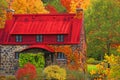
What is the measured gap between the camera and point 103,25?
6309cm

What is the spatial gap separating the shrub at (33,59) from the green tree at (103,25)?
1074 cm

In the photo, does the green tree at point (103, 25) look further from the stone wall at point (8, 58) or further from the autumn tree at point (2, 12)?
the autumn tree at point (2, 12)

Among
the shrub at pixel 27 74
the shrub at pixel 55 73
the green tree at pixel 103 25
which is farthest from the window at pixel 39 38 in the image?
the shrub at pixel 55 73

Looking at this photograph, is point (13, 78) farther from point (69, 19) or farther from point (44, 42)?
point (69, 19)

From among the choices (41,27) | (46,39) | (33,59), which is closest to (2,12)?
(41,27)

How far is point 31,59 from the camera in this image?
56.5 m

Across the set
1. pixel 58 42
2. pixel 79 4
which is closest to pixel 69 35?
pixel 58 42

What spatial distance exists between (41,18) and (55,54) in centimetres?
623

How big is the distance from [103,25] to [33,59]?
12.2m

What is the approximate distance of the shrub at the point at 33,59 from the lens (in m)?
56.4

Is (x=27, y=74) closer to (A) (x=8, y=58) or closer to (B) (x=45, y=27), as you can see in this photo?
(A) (x=8, y=58)

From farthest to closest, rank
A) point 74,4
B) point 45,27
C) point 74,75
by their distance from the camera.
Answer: point 74,4 → point 45,27 → point 74,75

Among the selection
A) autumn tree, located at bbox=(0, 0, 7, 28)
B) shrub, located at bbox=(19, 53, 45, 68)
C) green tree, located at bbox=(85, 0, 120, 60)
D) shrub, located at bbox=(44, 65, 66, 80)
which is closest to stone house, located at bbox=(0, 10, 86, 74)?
autumn tree, located at bbox=(0, 0, 7, 28)

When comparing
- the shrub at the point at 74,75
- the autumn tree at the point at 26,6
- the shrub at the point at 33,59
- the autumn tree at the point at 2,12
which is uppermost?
the autumn tree at the point at 26,6
